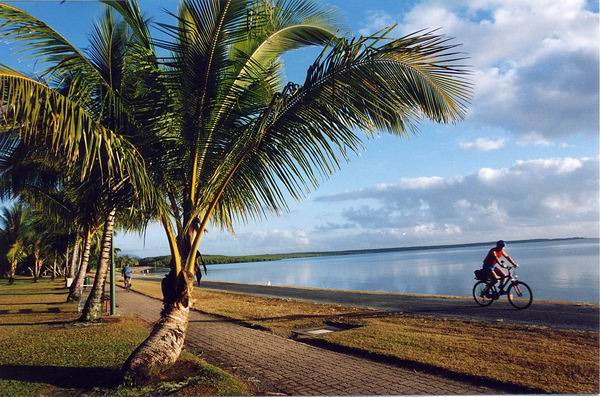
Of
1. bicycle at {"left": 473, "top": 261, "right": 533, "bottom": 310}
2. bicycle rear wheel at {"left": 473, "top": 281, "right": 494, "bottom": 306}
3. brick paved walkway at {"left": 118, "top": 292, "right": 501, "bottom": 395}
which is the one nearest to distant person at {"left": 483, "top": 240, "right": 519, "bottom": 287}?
bicycle at {"left": 473, "top": 261, "right": 533, "bottom": 310}

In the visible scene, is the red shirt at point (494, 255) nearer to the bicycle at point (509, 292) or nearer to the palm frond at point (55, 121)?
the bicycle at point (509, 292)

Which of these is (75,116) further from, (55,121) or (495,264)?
(495,264)

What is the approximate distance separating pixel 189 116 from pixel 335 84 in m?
1.95

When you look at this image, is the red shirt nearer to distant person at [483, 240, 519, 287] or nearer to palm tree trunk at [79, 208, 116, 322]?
distant person at [483, 240, 519, 287]

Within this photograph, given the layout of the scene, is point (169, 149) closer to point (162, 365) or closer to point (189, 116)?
point (189, 116)

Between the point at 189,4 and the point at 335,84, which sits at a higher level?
the point at 189,4

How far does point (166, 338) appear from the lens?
5.75m

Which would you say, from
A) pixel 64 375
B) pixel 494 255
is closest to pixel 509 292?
pixel 494 255

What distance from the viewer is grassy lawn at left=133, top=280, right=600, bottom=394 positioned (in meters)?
5.37

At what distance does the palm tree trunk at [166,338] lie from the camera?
17.9 feet

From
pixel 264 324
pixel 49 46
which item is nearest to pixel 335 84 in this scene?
pixel 49 46

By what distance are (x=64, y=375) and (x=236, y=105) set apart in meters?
4.06

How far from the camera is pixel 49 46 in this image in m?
5.66

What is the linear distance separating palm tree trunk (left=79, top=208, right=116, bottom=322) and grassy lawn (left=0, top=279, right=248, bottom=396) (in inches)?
15.9
